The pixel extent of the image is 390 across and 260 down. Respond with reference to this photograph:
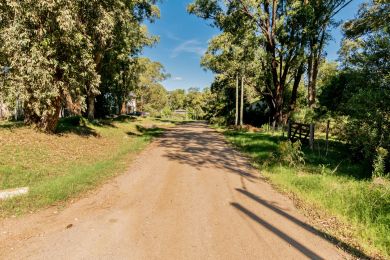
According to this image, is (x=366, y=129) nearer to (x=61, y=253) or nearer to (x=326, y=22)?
(x=61, y=253)

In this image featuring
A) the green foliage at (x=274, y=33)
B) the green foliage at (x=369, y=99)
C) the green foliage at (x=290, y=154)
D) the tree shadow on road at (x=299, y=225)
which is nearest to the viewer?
the tree shadow on road at (x=299, y=225)

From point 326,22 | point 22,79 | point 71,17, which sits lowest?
point 22,79

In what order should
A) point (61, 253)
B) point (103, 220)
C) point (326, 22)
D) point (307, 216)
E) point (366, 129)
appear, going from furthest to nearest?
point (326, 22) → point (366, 129) → point (307, 216) → point (103, 220) → point (61, 253)

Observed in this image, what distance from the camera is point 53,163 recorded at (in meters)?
11.8

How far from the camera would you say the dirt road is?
16.8ft

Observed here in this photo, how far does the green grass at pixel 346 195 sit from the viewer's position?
238 inches

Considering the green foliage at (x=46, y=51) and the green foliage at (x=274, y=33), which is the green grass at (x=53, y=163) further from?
the green foliage at (x=274, y=33)

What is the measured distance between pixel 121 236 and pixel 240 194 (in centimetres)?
410

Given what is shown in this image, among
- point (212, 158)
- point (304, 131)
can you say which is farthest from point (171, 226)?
point (304, 131)

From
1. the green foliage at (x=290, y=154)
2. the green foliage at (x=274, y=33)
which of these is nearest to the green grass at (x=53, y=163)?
the green foliage at (x=290, y=154)

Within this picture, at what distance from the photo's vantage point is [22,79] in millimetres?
13383

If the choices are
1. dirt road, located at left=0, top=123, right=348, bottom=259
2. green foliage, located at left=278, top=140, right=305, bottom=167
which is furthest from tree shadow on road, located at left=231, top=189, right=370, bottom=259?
green foliage, located at left=278, top=140, right=305, bottom=167

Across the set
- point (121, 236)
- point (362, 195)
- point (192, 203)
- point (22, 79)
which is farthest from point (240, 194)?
point (22, 79)

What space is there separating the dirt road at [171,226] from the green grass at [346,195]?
2.46ft
